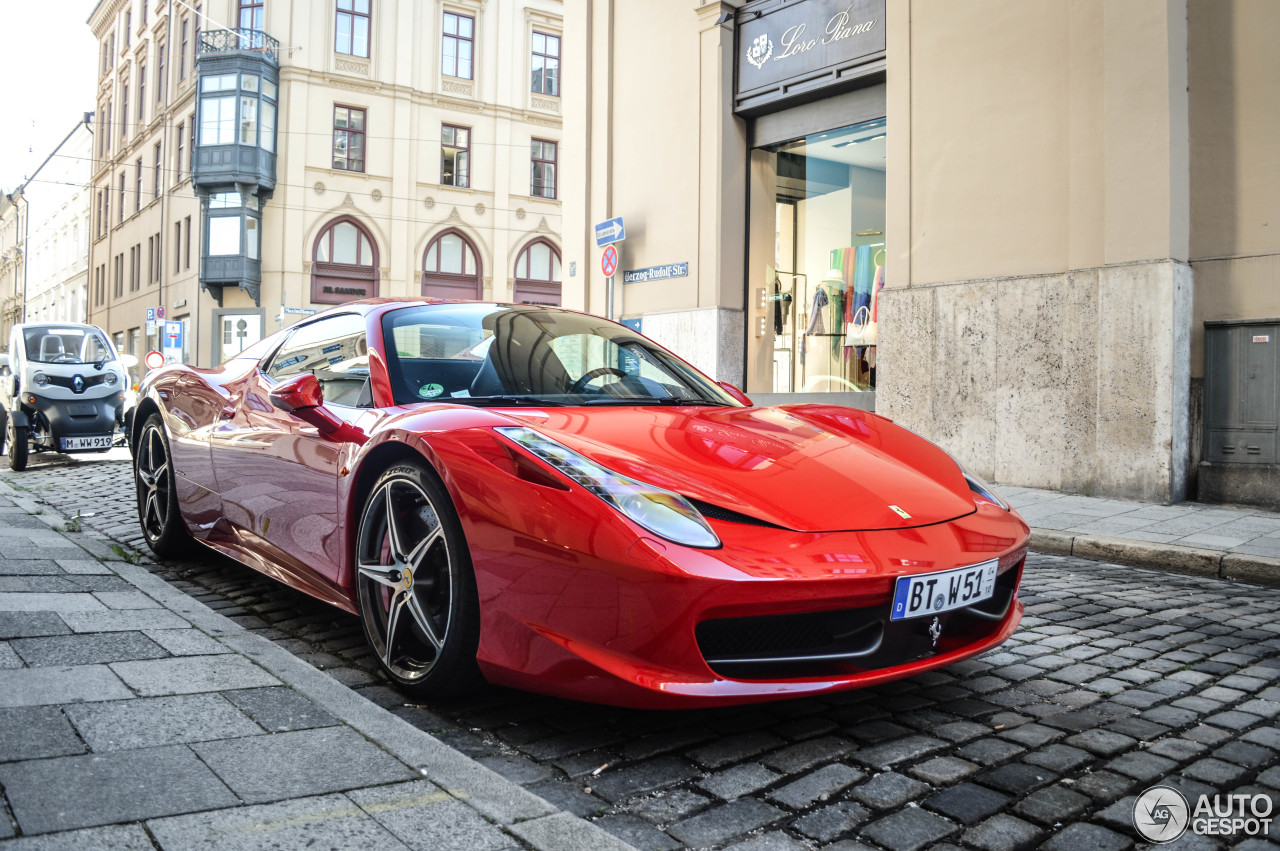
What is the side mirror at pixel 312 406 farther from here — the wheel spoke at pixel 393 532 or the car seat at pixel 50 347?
the car seat at pixel 50 347

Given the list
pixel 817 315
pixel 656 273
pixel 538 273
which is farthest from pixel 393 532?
pixel 538 273

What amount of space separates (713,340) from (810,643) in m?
10.3

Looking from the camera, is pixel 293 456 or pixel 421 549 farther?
pixel 293 456

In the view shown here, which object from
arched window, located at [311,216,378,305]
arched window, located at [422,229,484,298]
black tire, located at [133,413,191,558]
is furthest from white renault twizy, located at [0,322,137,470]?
arched window, located at [422,229,484,298]

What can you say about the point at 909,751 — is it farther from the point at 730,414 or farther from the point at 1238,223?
the point at 1238,223

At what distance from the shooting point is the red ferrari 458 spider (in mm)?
2225

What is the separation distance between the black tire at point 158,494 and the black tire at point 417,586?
2.13m

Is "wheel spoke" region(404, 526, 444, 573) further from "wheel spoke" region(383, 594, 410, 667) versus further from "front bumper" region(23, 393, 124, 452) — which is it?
"front bumper" region(23, 393, 124, 452)

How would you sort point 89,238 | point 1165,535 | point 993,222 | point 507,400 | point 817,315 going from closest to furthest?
point 507,400
point 1165,535
point 993,222
point 817,315
point 89,238

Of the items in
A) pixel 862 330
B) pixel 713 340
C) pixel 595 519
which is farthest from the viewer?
pixel 713 340

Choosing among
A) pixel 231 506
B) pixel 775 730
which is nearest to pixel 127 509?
pixel 231 506

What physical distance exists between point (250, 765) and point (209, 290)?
31907mm

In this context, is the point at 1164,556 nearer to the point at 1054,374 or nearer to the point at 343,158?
the point at 1054,374

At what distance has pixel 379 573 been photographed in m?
2.91
